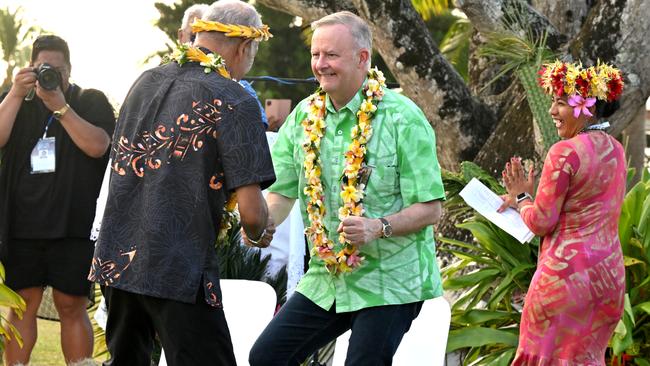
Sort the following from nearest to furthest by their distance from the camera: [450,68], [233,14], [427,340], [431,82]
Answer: [233,14], [427,340], [431,82], [450,68]

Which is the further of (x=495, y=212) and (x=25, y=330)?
(x=25, y=330)

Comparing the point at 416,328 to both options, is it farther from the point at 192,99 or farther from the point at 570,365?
the point at 192,99

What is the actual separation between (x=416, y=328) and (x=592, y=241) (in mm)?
1066

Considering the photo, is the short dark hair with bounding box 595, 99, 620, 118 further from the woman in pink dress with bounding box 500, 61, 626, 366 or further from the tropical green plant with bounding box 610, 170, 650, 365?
the tropical green plant with bounding box 610, 170, 650, 365

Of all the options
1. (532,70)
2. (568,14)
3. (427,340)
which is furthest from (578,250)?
(568,14)

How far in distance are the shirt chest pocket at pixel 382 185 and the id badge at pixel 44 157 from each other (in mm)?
2907

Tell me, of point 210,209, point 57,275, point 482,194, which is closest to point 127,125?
point 210,209

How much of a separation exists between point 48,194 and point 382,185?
2.96 meters

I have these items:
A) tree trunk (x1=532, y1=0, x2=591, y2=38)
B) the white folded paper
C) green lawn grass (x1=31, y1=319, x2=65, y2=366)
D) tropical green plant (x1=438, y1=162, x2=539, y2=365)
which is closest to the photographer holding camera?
green lawn grass (x1=31, y1=319, x2=65, y2=366)

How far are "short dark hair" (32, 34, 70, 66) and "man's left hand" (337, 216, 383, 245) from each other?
323cm

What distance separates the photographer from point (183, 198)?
4.45 meters

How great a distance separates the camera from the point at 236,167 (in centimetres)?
442

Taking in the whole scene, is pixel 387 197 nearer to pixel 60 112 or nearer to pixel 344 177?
pixel 344 177

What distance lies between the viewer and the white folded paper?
580 centimetres
